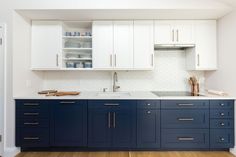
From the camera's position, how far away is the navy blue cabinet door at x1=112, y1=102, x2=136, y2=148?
2.69 metres

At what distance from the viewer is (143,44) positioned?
3.00 m

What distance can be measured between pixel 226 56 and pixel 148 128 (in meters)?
1.65

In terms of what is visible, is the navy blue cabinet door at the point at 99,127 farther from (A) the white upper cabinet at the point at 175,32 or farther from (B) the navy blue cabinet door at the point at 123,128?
(A) the white upper cabinet at the point at 175,32

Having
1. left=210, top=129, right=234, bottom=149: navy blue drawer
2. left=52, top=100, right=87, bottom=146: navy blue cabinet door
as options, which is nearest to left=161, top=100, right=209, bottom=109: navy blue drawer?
left=210, top=129, right=234, bottom=149: navy blue drawer

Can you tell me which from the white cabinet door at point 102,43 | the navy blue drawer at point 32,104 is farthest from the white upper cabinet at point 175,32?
the navy blue drawer at point 32,104

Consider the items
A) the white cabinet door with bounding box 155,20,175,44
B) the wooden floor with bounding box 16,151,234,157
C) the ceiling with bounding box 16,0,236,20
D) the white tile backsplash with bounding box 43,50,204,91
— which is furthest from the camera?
the white tile backsplash with bounding box 43,50,204,91

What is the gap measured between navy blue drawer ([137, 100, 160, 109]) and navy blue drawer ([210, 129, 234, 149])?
0.91m

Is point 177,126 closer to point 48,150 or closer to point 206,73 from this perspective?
point 206,73

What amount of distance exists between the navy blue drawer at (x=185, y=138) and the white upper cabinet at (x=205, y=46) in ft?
3.46

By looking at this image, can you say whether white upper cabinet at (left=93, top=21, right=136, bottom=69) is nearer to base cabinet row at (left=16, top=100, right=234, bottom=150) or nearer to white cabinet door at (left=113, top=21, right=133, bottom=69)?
white cabinet door at (left=113, top=21, right=133, bottom=69)

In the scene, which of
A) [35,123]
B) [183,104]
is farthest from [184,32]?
[35,123]

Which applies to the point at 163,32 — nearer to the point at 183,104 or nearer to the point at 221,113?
the point at 183,104

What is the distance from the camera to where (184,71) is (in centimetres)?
337

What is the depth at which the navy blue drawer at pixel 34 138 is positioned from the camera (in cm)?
269
